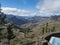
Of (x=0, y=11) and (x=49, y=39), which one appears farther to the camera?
(x=0, y=11)

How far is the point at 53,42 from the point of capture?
23.0 meters

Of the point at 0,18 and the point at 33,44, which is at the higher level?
the point at 0,18

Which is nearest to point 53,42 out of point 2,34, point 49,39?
point 49,39

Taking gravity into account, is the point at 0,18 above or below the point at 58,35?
above

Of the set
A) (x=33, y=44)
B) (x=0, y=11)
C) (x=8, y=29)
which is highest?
(x=0, y=11)

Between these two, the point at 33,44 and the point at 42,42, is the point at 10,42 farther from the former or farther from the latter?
the point at 42,42

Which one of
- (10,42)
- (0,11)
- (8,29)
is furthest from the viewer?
(0,11)

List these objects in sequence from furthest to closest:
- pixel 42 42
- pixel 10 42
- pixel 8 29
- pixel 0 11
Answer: pixel 0 11 < pixel 8 29 < pixel 10 42 < pixel 42 42

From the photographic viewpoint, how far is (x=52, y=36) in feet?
81.5

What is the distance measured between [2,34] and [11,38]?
1878mm

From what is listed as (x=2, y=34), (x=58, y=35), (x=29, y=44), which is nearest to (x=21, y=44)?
(x=29, y=44)

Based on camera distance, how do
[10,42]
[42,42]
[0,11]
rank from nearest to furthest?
[42,42], [10,42], [0,11]

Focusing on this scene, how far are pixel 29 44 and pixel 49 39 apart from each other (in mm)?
4086

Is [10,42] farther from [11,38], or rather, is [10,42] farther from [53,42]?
[53,42]
